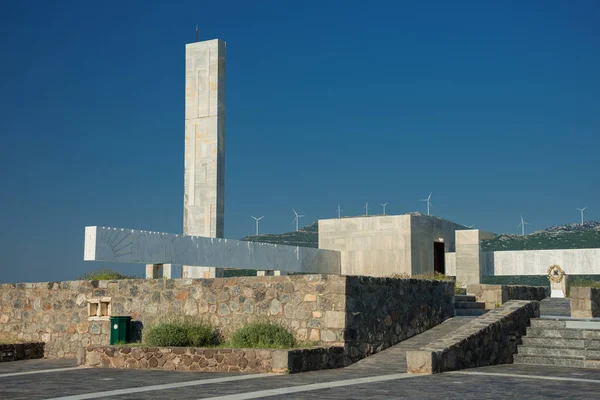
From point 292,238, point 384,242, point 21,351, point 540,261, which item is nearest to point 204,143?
point 384,242

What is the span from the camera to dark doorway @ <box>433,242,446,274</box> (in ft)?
108

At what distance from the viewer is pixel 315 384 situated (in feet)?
38.1

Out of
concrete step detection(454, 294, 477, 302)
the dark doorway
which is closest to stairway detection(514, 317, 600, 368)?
concrete step detection(454, 294, 477, 302)

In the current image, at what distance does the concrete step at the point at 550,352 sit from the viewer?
1490 cm

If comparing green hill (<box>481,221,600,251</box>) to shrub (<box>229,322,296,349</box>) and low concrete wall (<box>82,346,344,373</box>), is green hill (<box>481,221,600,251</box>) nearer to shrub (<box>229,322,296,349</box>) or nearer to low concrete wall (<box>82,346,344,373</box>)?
shrub (<box>229,322,296,349</box>)

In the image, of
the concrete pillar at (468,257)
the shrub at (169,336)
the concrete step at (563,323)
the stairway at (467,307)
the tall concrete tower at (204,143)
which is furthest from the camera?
the concrete pillar at (468,257)

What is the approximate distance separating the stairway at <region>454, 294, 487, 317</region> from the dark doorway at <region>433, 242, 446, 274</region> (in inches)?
410

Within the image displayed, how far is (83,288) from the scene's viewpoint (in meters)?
18.7

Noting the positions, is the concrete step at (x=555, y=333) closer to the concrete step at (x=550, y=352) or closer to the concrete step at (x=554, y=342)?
the concrete step at (x=554, y=342)

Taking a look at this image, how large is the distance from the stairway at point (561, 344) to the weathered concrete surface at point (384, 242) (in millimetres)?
14356

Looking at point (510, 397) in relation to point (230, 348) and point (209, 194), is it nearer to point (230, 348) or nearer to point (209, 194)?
point (230, 348)

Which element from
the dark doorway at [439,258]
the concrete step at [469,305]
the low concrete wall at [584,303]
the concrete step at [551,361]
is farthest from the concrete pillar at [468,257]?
the concrete step at [551,361]

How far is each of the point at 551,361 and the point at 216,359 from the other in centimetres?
655

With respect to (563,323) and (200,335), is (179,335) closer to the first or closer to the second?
(200,335)
